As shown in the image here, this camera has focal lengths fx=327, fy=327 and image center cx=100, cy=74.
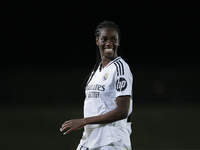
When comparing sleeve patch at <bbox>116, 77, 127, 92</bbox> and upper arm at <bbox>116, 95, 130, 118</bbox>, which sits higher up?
sleeve patch at <bbox>116, 77, 127, 92</bbox>

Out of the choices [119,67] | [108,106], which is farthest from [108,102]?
Result: [119,67]

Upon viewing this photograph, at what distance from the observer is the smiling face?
253 centimetres

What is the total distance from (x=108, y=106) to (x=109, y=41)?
1.66ft

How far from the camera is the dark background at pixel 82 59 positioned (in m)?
11.0

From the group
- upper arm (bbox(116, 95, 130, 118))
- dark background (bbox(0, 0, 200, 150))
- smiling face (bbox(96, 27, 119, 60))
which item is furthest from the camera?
dark background (bbox(0, 0, 200, 150))

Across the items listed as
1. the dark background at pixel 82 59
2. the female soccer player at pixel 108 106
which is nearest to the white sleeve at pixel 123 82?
the female soccer player at pixel 108 106

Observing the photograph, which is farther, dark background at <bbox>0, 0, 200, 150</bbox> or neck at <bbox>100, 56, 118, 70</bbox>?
dark background at <bbox>0, 0, 200, 150</bbox>

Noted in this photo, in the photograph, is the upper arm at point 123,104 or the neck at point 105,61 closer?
the upper arm at point 123,104

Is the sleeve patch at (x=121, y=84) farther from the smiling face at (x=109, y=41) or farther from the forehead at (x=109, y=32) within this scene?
the forehead at (x=109, y=32)

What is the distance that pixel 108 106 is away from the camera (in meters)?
2.39

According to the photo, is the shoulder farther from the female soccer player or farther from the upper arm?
the upper arm

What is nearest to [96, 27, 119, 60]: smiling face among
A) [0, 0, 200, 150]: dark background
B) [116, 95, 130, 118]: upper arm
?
[116, 95, 130, 118]: upper arm

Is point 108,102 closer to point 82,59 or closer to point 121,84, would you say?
point 121,84
